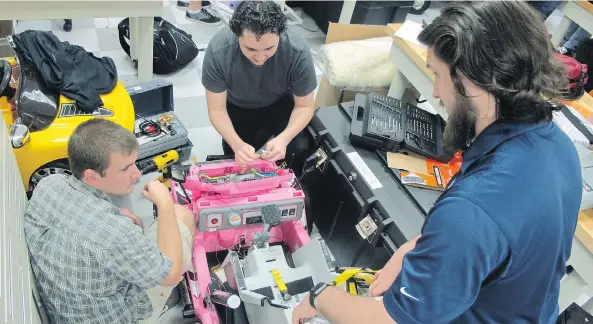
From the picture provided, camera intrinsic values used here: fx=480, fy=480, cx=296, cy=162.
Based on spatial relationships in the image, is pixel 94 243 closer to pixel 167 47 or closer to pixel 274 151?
pixel 274 151

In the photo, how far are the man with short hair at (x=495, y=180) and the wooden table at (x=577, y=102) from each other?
89 cm

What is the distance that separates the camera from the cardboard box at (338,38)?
112 inches

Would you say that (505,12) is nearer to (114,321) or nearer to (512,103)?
(512,103)

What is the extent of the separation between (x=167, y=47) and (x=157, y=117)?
74cm

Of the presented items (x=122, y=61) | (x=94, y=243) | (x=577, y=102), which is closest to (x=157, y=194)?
(x=94, y=243)

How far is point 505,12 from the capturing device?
88 centimetres

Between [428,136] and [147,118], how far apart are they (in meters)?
1.54

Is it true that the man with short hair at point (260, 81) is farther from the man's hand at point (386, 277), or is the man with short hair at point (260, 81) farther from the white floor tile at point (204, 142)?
the man's hand at point (386, 277)

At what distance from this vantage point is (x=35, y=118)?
7.28ft

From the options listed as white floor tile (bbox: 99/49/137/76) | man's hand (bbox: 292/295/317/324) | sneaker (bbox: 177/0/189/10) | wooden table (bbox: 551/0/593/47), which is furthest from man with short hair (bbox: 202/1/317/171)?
sneaker (bbox: 177/0/189/10)

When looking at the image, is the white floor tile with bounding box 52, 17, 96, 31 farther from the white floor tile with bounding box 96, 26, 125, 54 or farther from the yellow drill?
the yellow drill

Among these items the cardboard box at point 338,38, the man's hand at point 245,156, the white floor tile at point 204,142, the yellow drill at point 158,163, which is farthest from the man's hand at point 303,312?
the cardboard box at point 338,38

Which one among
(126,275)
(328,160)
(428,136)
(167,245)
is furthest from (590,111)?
(126,275)

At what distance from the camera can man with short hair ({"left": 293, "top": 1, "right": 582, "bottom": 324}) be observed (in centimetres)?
83
